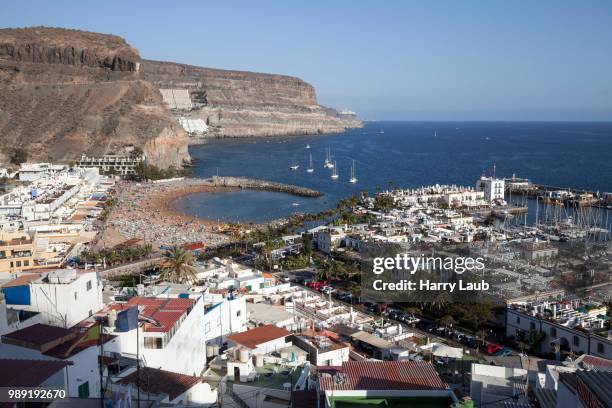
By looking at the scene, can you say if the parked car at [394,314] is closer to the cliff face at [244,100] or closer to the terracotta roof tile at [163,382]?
the terracotta roof tile at [163,382]

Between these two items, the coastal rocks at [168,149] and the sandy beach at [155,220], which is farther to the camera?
the coastal rocks at [168,149]

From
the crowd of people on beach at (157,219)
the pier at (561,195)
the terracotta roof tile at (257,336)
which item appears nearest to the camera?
the terracotta roof tile at (257,336)

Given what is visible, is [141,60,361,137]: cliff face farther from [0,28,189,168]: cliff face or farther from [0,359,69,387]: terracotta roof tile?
[0,359,69,387]: terracotta roof tile

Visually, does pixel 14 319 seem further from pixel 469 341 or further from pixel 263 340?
pixel 469 341

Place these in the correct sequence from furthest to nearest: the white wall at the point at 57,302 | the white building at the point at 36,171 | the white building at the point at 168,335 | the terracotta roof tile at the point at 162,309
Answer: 1. the white building at the point at 36,171
2. the white wall at the point at 57,302
3. the terracotta roof tile at the point at 162,309
4. the white building at the point at 168,335

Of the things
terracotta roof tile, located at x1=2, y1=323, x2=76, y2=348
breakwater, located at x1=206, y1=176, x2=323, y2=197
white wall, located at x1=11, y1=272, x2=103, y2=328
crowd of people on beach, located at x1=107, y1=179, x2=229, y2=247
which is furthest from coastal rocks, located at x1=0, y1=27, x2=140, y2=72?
terracotta roof tile, located at x1=2, y1=323, x2=76, y2=348

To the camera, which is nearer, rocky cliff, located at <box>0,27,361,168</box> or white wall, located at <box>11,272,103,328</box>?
white wall, located at <box>11,272,103,328</box>

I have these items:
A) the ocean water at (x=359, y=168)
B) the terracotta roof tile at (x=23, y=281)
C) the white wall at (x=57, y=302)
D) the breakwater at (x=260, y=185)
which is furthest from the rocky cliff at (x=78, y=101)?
the white wall at (x=57, y=302)
